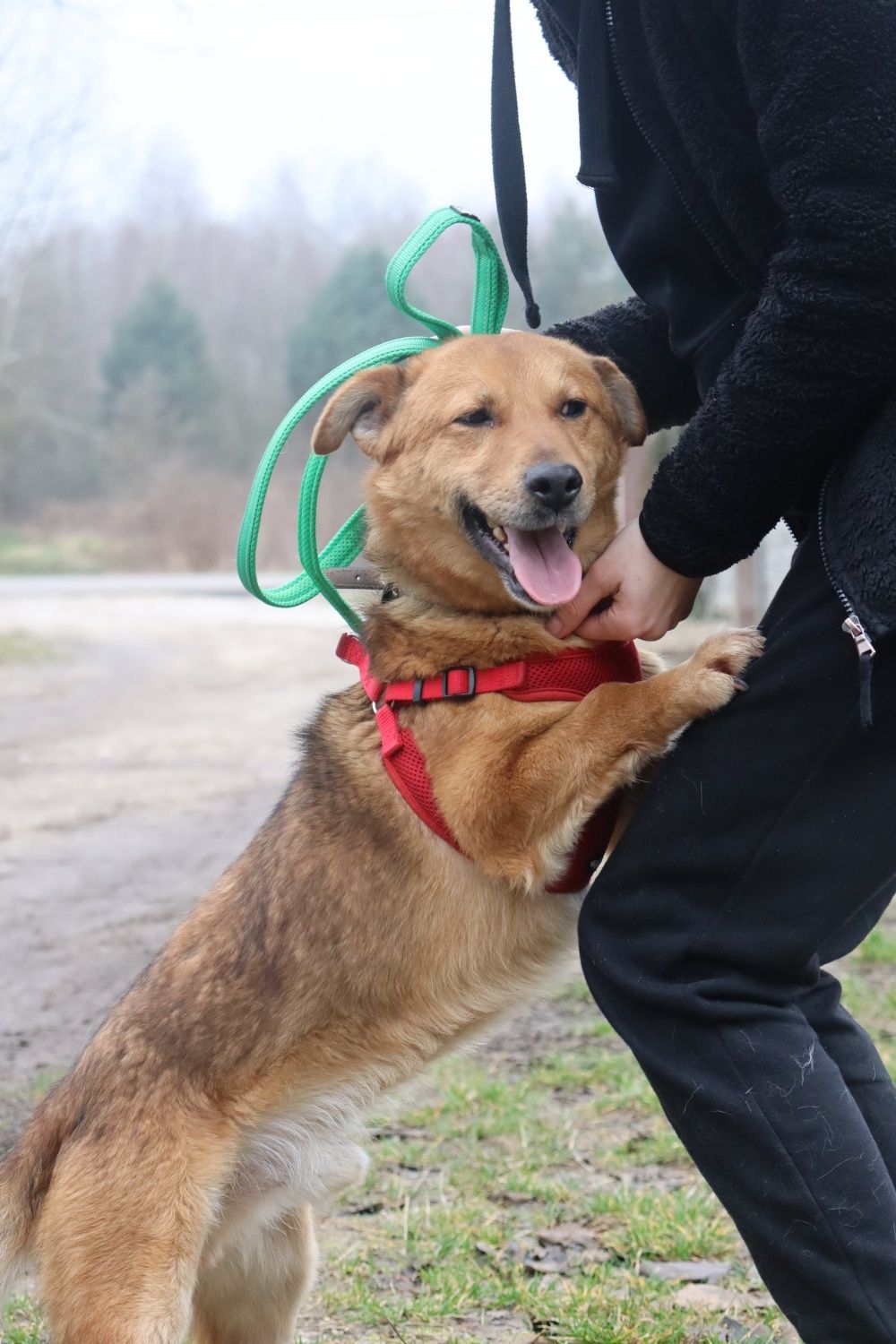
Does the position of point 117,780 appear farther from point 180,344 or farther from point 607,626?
point 180,344

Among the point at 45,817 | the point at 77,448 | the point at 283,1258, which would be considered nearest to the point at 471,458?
the point at 283,1258

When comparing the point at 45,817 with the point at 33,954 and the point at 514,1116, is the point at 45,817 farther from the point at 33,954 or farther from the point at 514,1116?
the point at 514,1116

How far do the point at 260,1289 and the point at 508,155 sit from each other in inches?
88.0

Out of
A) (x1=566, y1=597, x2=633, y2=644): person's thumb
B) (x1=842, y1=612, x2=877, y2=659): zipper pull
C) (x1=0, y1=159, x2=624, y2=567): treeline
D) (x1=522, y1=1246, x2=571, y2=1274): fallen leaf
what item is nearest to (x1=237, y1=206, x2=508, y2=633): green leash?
(x1=566, y1=597, x2=633, y2=644): person's thumb

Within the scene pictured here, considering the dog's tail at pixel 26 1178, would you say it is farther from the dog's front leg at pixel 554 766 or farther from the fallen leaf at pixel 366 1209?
the fallen leaf at pixel 366 1209

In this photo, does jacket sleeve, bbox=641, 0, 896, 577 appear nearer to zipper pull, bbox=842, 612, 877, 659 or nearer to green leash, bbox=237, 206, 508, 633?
zipper pull, bbox=842, 612, 877, 659

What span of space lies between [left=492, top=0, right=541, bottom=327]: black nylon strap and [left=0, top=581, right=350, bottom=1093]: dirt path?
1.13 m

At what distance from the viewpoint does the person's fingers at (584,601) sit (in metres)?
2.19

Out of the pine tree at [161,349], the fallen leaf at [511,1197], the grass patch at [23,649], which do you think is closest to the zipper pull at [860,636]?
the fallen leaf at [511,1197]

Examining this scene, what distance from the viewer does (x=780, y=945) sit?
1.79 m

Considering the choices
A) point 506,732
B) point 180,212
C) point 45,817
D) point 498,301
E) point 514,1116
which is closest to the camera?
point 506,732

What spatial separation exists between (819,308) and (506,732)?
97 centimetres

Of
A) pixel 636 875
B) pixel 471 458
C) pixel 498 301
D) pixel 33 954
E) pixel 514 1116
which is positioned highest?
pixel 498 301

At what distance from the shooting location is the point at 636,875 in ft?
6.26
